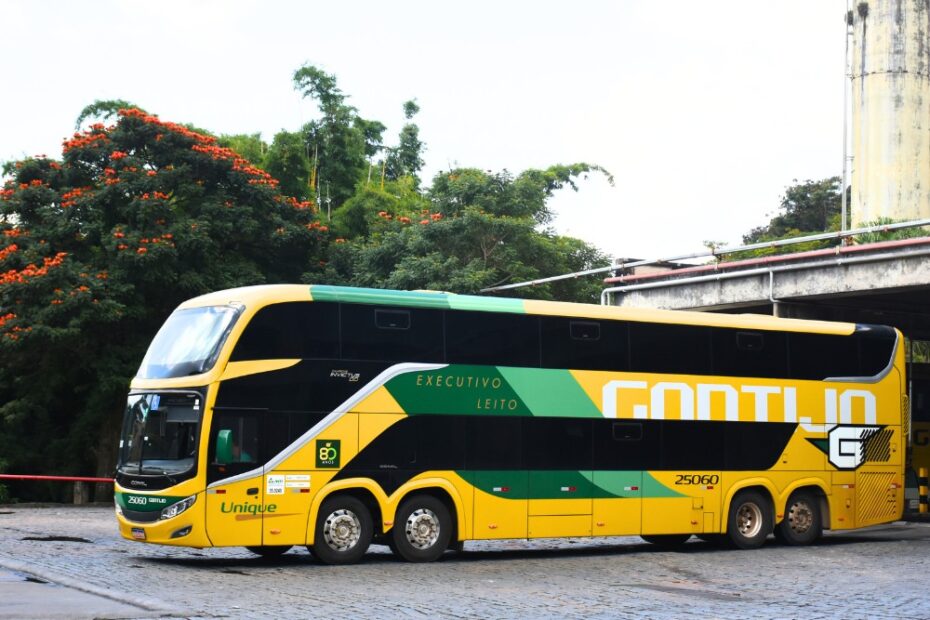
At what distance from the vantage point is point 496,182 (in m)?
35.9

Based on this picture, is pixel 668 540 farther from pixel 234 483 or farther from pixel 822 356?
pixel 234 483

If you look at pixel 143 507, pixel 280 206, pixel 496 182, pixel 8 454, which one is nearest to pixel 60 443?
pixel 8 454

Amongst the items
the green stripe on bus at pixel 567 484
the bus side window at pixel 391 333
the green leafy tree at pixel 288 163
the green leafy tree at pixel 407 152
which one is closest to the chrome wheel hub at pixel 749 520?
the green stripe on bus at pixel 567 484

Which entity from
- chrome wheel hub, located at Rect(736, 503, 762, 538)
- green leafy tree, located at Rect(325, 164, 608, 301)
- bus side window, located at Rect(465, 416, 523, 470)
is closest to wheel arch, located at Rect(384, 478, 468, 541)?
bus side window, located at Rect(465, 416, 523, 470)

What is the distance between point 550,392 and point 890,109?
2194cm

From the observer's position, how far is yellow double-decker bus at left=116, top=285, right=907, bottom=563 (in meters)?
16.7

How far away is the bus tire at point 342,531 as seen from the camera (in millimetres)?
17109

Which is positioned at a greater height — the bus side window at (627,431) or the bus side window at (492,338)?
the bus side window at (492,338)

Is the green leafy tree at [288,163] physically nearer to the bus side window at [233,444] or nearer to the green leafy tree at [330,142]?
A: the green leafy tree at [330,142]

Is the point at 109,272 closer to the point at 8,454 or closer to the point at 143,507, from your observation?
the point at 8,454

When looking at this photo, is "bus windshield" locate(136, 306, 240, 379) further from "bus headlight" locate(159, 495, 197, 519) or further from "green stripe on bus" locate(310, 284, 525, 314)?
"bus headlight" locate(159, 495, 197, 519)

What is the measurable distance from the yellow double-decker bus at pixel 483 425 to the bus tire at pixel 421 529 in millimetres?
26

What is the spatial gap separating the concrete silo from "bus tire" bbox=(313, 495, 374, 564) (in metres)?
24.7

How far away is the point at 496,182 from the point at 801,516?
52.3ft
